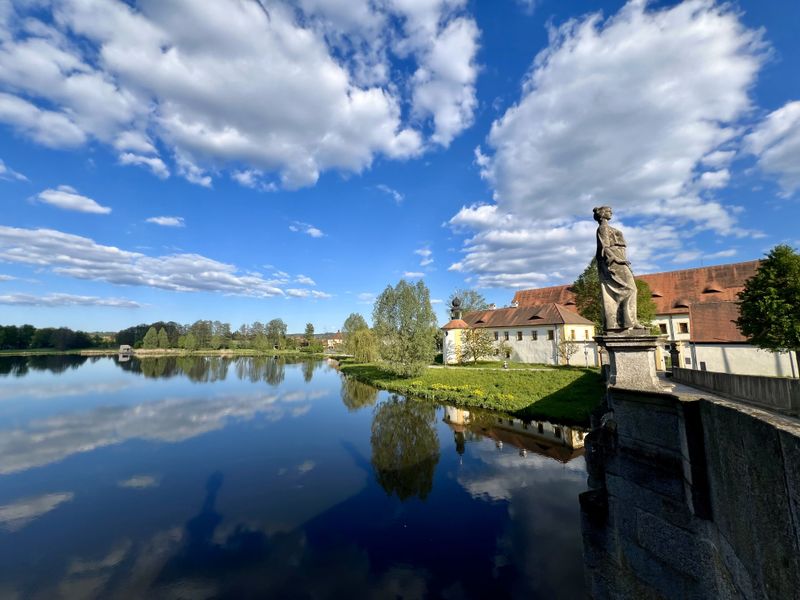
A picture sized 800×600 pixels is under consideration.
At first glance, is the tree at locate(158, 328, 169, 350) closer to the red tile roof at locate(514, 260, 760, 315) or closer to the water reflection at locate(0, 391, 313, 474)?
the water reflection at locate(0, 391, 313, 474)

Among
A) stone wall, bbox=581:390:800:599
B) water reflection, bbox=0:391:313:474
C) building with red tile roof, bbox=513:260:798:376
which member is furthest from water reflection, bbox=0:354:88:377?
building with red tile roof, bbox=513:260:798:376

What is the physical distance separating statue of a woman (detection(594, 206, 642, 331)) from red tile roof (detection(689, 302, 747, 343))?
22686 mm

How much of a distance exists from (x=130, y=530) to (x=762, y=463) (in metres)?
15.5

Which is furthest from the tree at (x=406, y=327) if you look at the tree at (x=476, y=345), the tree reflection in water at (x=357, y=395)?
the tree at (x=476, y=345)

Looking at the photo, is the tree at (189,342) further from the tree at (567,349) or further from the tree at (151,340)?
the tree at (567,349)

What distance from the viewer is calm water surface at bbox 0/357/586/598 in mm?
9180

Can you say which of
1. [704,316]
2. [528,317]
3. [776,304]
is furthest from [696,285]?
[776,304]

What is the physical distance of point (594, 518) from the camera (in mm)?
7730

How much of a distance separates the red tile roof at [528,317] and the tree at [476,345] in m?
3.21

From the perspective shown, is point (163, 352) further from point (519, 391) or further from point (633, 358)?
point (633, 358)

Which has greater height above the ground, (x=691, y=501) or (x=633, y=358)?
(x=633, y=358)

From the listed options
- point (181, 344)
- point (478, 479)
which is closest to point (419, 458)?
point (478, 479)

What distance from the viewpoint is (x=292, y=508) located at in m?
12.9

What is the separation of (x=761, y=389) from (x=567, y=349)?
36059mm
